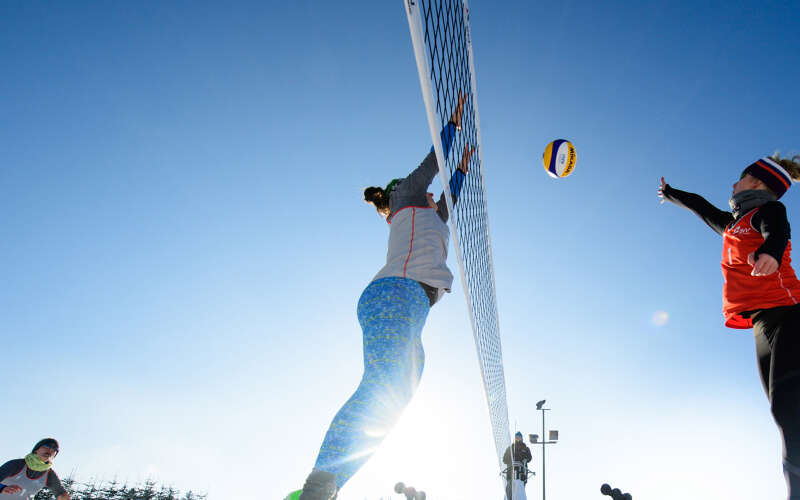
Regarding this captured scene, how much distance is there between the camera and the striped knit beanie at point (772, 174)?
2.40 metres

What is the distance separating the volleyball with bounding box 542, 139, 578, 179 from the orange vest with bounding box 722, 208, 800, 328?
15.2ft

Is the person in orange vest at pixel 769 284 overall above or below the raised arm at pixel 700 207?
below

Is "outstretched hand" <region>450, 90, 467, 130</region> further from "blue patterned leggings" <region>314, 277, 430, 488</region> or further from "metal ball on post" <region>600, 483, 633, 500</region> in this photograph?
"metal ball on post" <region>600, 483, 633, 500</region>

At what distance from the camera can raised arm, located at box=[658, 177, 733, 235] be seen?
9.00 ft

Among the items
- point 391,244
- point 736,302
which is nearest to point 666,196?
point 736,302

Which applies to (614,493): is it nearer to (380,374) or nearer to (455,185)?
(455,185)

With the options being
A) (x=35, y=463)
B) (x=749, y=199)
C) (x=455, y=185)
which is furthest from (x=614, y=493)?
(x=35, y=463)

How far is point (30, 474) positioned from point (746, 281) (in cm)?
802

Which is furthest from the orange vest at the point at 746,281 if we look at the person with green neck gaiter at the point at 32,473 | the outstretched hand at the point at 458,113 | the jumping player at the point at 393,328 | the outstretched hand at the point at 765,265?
the person with green neck gaiter at the point at 32,473

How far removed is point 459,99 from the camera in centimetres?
314

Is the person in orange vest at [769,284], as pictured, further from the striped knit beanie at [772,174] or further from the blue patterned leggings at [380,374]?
the blue patterned leggings at [380,374]

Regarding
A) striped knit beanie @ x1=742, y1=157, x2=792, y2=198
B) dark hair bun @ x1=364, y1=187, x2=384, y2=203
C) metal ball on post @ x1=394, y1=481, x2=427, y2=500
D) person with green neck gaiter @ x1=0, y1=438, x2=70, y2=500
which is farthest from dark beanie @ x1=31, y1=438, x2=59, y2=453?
striped knit beanie @ x1=742, y1=157, x2=792, y2=198

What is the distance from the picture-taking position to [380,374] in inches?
67.8

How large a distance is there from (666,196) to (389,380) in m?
2.84
